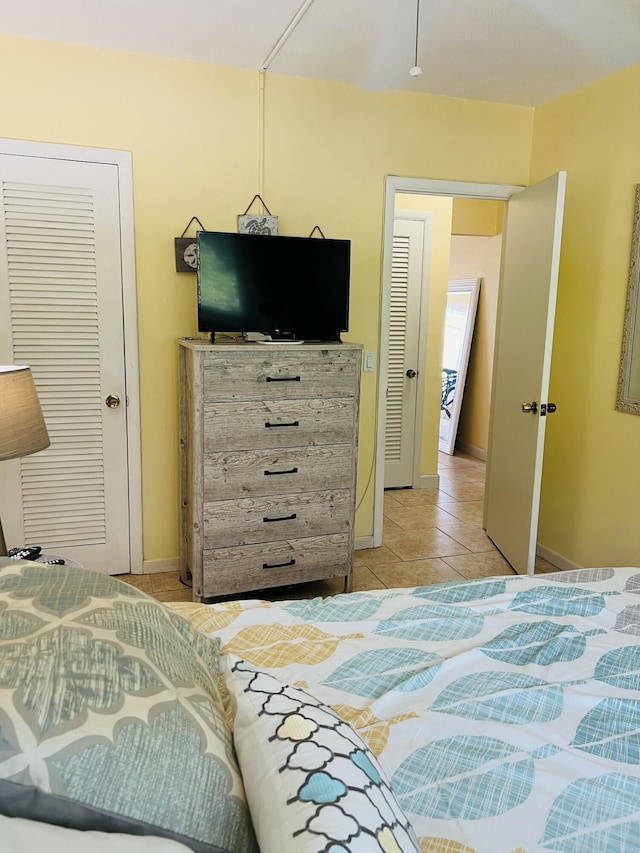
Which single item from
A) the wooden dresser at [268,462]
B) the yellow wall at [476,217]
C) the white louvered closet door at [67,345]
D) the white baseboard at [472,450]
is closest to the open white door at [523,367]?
the wooden dresser at [268,462]

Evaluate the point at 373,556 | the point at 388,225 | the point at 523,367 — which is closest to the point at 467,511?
the point at 373,556

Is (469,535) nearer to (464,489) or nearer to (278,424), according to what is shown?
(464,489)

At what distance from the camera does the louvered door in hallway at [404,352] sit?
192 inches

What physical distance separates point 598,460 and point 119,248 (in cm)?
259

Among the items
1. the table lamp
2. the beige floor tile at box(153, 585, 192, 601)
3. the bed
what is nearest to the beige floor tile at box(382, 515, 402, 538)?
the beige floor tile at box(153, 585, 192, 601)

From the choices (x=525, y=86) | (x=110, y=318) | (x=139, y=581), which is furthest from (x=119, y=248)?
(x=525, y=86)

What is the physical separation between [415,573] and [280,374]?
4.52 ft

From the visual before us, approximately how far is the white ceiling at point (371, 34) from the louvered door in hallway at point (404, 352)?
5.48 feet

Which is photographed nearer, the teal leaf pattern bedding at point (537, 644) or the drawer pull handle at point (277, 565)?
the teal leaf pattern bedding at point (537, 644)

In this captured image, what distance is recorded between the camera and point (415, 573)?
3420 millimetres

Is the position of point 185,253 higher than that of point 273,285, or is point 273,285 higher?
point 185,253

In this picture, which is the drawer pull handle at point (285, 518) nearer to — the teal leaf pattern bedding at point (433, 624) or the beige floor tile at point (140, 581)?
the beige floor tile at point (140, 581)

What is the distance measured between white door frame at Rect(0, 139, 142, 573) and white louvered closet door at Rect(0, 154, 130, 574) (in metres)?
0.03

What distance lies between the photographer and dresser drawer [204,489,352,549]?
9.17 feet
